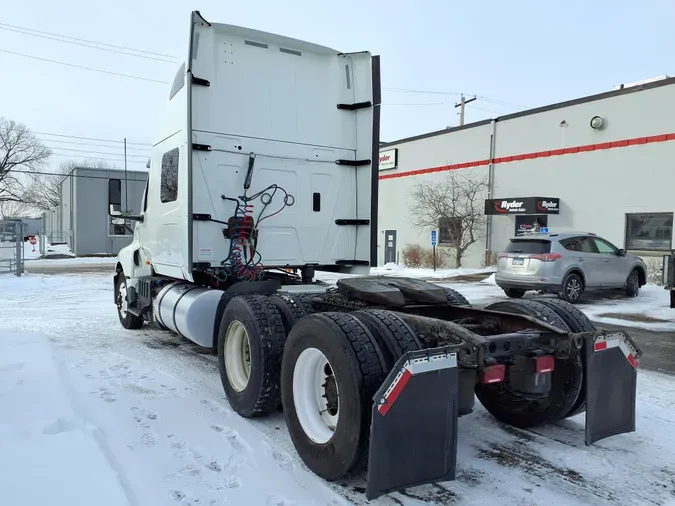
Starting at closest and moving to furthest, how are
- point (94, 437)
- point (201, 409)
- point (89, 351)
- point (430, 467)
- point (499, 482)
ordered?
point (430, 467), point (499, 482), point (94, 437), point (201, 409), point (89, 351)

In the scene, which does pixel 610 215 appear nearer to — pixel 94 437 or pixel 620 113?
pixel 620 113

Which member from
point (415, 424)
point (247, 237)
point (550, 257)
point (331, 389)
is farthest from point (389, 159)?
point (415, 424)

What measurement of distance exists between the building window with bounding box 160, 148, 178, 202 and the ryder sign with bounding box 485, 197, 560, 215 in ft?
52.3

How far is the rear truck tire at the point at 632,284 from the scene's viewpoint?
44.4 ft

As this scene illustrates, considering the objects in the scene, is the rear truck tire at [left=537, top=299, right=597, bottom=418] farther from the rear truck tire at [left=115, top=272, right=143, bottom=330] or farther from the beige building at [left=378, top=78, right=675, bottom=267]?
the beige building at [left=378, top=78, right=675, bottom=267]

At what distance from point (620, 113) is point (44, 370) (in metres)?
18.5

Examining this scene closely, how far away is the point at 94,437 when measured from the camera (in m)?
3.83

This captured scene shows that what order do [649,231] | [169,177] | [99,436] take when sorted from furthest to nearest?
[649,231], [169,177], [99,436]

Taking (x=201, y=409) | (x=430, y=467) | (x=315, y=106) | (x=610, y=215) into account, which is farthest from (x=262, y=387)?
(x=610, y=215)

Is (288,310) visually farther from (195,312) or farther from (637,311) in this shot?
(637,311)

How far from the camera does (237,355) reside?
485 cm

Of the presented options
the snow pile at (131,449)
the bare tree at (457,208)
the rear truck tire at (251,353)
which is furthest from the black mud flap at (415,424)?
the bare tree at (457,208)

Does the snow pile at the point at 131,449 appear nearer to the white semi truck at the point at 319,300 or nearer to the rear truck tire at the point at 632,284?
the white semi truck at the point at 319,300

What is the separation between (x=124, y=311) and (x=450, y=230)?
57.9 feet
